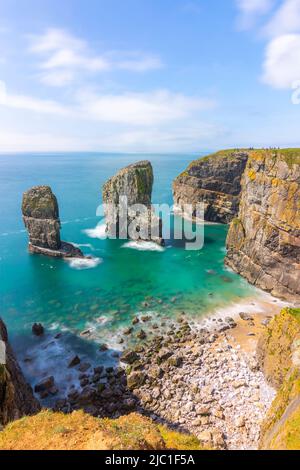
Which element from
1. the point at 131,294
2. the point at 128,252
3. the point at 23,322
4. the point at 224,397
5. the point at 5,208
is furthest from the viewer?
the point at 5,208

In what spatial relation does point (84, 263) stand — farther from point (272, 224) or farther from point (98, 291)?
point (272, 224)

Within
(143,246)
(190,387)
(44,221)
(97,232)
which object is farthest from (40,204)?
(190,387)

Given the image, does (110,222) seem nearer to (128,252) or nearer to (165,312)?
(128,252)

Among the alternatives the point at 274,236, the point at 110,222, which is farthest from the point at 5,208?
the point at 274,236

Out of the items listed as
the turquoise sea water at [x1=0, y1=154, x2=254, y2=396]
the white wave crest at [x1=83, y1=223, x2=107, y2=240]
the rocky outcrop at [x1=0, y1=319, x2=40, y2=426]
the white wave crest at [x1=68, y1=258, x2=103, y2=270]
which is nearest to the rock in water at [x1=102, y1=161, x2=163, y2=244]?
the white wave crest at [x1=83, y1=223, x2=107, y2=240]

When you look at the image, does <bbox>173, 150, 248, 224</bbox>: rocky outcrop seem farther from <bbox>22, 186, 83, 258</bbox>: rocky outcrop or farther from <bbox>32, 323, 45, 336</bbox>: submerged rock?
<bbox>32, 323, 45, 336</bbox>: submerged rock

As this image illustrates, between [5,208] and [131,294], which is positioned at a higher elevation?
[5,208]

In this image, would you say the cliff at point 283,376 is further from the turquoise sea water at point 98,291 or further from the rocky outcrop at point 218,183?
the rocky outcrop at point 218,183
